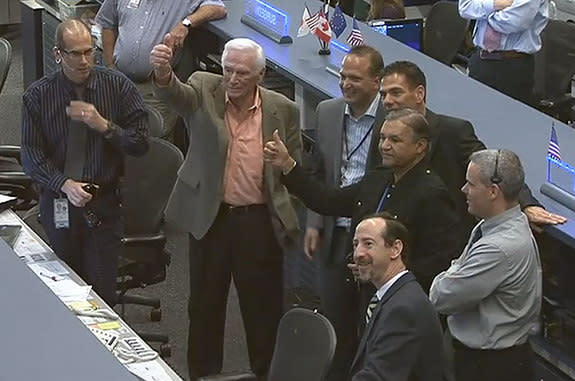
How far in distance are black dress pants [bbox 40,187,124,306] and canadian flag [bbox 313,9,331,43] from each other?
6.15 ft

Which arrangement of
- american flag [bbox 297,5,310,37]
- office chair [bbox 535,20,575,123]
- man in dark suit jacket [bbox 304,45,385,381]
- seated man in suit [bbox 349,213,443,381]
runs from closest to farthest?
seated man in suit [bbox 349,213,443,381]
man in dark suit jacket [bbox 304,45,385,381]
american flag [bbox 297,5,310,37]
office chair [bbox 535,20,575,123]

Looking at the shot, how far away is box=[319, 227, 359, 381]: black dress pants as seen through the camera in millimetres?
5812

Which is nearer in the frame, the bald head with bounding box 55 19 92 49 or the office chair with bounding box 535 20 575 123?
A: the bald head with bounding box 55 19 92 49

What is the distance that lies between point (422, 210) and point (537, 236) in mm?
706

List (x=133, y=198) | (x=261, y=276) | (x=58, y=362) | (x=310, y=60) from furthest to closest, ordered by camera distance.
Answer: (x=310, y=60) < (x=133, y=198) < (x=261, y=276) < (x=58, y=362)

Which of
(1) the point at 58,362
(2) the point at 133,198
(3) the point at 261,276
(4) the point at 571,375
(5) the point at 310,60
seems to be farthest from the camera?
(5) the point at 310,60

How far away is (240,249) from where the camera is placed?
598cm

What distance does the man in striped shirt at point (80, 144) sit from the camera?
5.88m

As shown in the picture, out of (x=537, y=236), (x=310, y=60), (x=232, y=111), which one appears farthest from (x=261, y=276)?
(x=310, y=60)

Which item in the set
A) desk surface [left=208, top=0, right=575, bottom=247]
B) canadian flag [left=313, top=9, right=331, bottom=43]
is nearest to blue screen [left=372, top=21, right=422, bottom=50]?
desk surface [left=208, top=0, right=575, bottom=247]

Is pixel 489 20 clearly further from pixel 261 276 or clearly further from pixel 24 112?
pixel 24 112

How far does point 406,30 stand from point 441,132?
10.6 ft

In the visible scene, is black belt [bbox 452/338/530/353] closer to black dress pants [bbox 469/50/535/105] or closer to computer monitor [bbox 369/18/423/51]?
black dress pants [bbox 469/50/535/105]

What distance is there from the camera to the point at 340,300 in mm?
5859
